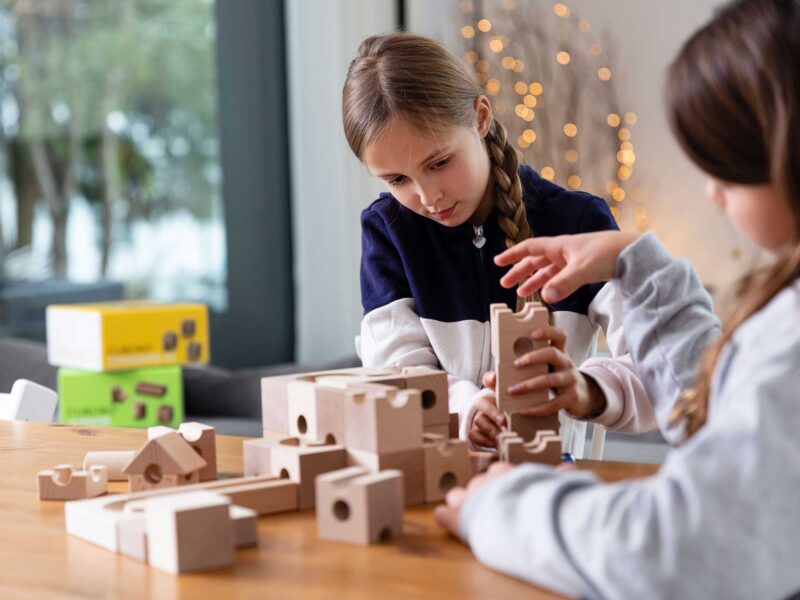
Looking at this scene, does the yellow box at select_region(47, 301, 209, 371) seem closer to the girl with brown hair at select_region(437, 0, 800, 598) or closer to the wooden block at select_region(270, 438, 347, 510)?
the wooden block at select_region(270, 438, 347, 510)

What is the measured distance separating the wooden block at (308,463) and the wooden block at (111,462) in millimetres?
253

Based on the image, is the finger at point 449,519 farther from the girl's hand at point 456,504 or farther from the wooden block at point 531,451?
the wooden block at point 531,451

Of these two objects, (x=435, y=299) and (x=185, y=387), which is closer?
(x=435, y=299)

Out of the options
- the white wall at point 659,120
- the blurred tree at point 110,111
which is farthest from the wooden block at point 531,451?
the blurred tree at point 110,111

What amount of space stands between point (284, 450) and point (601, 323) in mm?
700

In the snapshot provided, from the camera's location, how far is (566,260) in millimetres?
1152

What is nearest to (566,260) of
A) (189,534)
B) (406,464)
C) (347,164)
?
(406,464)

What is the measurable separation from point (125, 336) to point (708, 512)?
240 centimetres

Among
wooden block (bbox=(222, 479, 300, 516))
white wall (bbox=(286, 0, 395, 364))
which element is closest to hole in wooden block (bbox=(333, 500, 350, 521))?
wooden block (bbox=(222, 479, 300, 516))

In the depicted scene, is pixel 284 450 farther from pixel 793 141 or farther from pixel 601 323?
pixel 601 323

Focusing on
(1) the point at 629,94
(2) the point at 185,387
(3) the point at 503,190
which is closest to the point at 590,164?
(1) the point at 629,94

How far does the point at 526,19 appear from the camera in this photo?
13.9 feet

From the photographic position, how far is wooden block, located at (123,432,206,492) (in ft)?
3.60

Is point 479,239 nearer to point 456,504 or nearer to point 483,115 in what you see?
point 483,115
